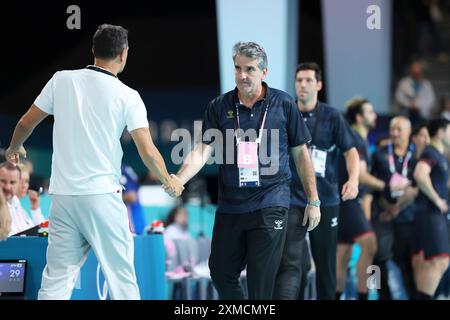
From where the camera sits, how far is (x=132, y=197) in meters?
10.2

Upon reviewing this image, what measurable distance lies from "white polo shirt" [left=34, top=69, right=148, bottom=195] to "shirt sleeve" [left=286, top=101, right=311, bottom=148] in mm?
1056

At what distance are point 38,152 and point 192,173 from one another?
11.9ft

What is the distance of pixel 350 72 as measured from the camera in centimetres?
1084

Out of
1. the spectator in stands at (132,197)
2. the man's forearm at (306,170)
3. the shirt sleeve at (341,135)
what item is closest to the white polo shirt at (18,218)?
the man's forearm at (306,170)

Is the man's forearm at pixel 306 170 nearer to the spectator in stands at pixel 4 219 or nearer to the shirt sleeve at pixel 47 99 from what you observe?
the shirt sleeve at pixel 47 99

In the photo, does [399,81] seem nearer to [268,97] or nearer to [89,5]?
→ [89,5]

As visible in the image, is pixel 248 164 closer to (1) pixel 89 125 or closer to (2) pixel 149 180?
(1) pixel 89 125

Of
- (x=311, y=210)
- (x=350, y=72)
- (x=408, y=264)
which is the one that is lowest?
(x=408, y=264)

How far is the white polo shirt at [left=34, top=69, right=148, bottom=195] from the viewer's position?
534cm

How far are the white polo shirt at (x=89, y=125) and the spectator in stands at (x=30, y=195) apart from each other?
5.49ft

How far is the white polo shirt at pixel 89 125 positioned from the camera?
534 centimetres

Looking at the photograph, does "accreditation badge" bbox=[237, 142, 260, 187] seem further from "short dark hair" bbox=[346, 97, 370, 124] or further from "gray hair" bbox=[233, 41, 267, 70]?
"short dark hair" bbox=[346, 97, 370, 124]

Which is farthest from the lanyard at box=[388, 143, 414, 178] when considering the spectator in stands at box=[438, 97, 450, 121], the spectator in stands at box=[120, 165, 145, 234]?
the spectator in stands at box=[120, 165, 145, 234]

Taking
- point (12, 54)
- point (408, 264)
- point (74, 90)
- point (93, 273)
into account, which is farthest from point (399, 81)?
point (74, 90)
